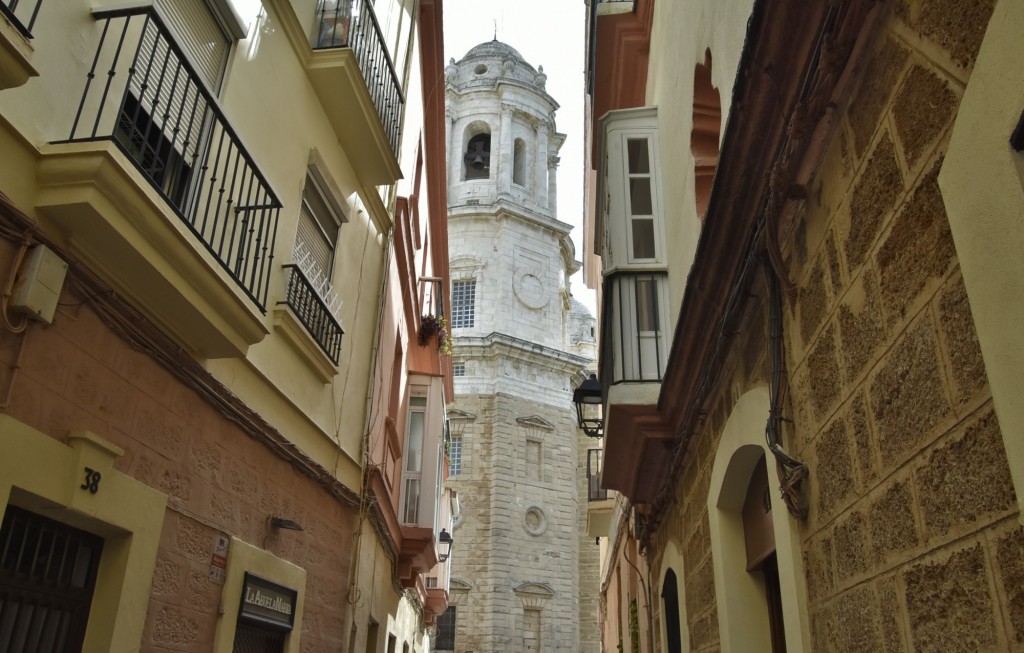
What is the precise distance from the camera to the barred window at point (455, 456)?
32.2 metres

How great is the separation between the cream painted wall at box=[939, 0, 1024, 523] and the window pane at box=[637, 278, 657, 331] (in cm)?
510

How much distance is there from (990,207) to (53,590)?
12.3 ft

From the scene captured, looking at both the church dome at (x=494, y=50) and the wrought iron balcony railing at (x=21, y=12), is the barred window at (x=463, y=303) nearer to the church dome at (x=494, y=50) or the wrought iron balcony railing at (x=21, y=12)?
the church dome at (x=494, y=50)

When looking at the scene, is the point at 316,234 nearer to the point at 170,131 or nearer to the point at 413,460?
the point at 170,131

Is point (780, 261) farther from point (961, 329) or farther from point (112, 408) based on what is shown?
point (112, 408)

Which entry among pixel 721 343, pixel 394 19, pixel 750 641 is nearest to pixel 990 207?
pixel 721 343

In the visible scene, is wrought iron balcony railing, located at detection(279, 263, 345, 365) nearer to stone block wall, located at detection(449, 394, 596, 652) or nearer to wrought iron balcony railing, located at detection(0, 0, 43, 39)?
wrought iron balcony railing, located at detection(0, 0, 43, 39)

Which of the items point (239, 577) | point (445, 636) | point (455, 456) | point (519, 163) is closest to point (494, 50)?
point (519, 163)

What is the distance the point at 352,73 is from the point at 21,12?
133 inches

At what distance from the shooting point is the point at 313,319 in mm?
6492

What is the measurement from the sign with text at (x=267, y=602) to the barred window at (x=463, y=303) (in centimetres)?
2892

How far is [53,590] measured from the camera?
3.54 m

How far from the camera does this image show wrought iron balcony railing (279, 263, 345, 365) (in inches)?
238

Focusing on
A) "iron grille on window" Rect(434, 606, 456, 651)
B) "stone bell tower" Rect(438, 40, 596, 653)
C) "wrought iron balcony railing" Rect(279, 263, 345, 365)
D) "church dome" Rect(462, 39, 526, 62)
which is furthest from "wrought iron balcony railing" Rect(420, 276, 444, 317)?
"church dome" Rect(462, 39, 526, 62)
